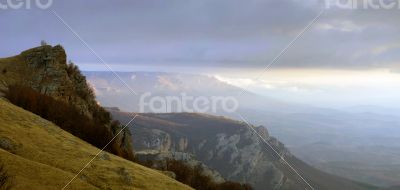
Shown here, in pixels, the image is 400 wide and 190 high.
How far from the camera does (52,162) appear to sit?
37.1 metres

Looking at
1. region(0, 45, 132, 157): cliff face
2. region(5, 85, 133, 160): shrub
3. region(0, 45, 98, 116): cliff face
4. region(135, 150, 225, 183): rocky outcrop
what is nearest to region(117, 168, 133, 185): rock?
region(5, 85, 133, 160): shrub

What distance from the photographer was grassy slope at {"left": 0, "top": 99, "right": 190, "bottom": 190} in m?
32.1

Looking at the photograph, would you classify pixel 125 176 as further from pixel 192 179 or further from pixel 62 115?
pixel 192 179

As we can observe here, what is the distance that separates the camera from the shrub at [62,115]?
196ft

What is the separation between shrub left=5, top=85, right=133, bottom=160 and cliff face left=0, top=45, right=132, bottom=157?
9114mm

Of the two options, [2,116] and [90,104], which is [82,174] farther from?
[90,104]

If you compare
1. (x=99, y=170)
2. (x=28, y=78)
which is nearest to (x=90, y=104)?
(x=28, y=78)

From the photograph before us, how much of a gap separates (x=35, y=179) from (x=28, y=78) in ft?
163

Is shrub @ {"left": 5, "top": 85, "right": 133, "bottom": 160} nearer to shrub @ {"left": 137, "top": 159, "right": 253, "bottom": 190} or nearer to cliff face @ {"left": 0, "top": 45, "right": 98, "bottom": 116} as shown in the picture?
cliff face @ {"left": 0, "top": 45, "right": 98, "bottom": 116}

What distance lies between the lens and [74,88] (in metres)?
83.1

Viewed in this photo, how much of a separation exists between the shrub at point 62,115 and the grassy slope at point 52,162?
33.7 ft

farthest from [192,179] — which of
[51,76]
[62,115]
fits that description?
[51,76]

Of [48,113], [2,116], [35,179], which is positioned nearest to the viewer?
[35,179]

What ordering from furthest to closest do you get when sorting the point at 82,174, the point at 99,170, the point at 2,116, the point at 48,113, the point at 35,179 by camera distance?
the point at 48,113
the point at 2,116
the point at 99,170
the point at 82,174
the point at 35,179
